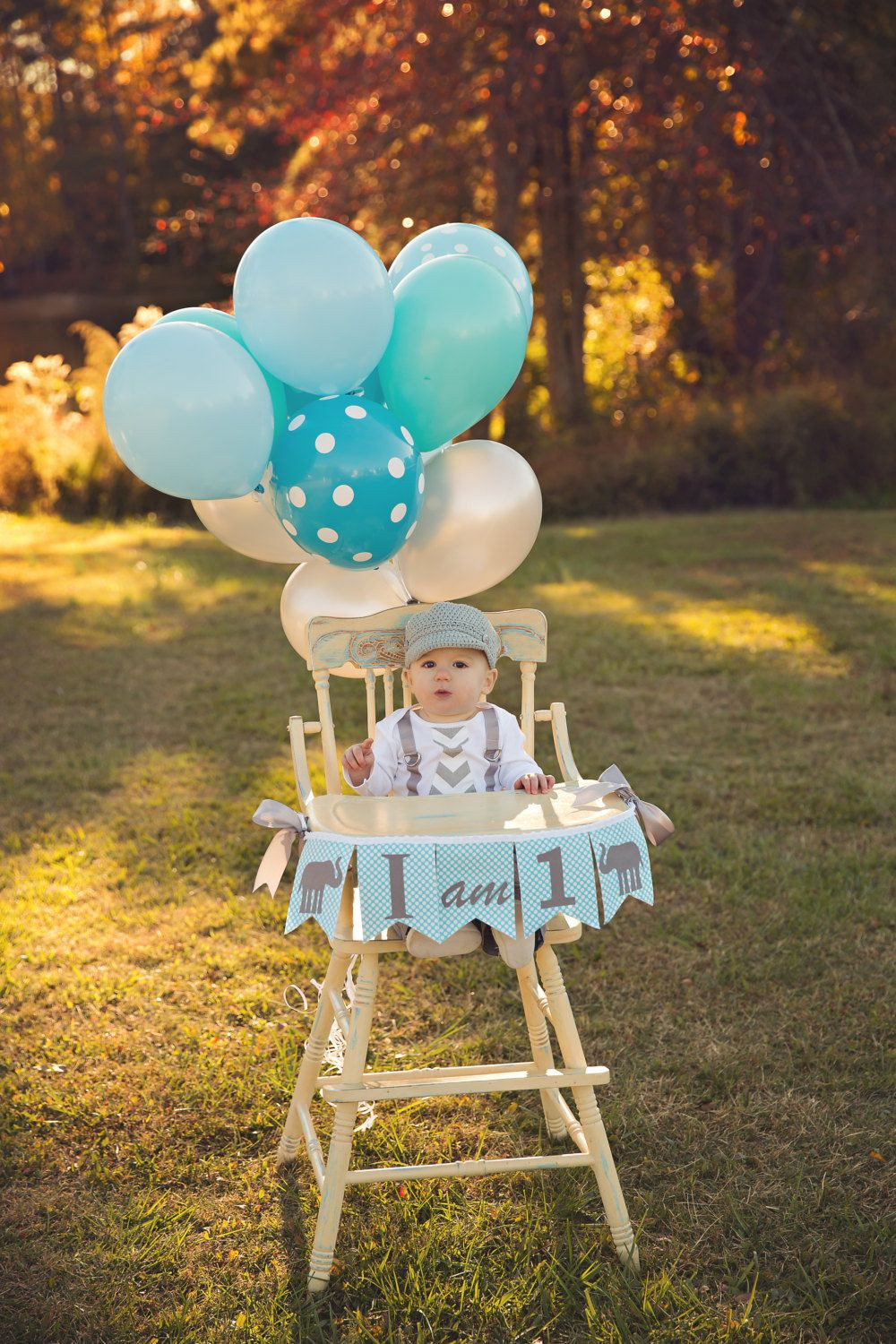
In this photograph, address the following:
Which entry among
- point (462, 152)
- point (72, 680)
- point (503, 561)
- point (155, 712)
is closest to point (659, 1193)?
point (503, 561)

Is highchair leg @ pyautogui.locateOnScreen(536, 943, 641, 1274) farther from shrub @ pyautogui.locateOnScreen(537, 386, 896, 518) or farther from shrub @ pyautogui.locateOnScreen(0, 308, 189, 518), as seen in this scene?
shrub @ pyautogui.locateOnScreen(0, 308, 189, 518)

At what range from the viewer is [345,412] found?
249cm

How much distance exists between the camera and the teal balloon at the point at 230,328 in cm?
257

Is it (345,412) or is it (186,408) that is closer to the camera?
(186,408)

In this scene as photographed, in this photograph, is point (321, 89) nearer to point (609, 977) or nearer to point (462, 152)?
point (462, 152)

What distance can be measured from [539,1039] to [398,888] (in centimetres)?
80

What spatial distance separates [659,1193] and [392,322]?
2.00 m

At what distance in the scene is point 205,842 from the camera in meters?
4.23

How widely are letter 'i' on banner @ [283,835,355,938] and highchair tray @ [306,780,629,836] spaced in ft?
0.13

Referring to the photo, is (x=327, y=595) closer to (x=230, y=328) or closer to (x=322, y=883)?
(x=230, y=328)

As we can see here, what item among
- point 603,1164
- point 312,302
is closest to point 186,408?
point 312,302

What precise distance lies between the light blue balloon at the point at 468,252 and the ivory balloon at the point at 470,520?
0.37 metres

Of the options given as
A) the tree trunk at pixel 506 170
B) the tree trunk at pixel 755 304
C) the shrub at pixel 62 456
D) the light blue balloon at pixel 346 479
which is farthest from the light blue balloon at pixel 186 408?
the tree trunk at pixel 755 304

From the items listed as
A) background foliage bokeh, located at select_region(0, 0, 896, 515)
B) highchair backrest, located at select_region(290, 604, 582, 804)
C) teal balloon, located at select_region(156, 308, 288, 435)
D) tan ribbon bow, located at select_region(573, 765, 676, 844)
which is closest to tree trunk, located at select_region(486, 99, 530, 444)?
background foliage bokeh, located at select_region(0, 0, 896, 515)
